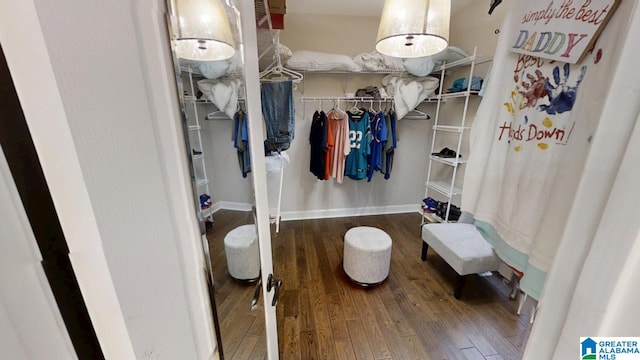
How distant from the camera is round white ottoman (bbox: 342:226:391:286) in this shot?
2070 mm

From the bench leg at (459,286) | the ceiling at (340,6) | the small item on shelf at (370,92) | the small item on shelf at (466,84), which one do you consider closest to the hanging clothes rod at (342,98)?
the small item on shelf at (370,92)

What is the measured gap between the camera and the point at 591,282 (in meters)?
0.41

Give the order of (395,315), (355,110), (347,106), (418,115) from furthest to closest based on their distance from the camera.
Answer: (418,115) < (347,106) < (355,110) < (395,315)

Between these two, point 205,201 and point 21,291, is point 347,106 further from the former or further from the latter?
point 21,291

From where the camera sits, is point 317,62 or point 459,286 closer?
point 459,286

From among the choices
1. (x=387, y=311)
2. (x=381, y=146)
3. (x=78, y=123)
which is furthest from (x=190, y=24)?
(x=381, y=146)

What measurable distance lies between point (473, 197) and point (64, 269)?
940 millimetres

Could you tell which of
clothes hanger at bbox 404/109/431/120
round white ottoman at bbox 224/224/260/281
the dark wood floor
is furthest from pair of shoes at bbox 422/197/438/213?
round white ottoman at bbox 224/224/260/281

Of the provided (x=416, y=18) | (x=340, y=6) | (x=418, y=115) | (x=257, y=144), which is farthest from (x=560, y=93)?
(x=418, y=115)

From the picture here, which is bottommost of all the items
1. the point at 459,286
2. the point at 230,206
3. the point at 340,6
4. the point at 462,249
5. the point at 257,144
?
the point at 459,286

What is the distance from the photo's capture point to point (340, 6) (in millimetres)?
2746

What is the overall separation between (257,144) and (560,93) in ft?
2.52

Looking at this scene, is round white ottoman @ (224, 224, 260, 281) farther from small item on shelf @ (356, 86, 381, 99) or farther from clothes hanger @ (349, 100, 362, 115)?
small item on shelf @ (356, 86, 381, 99)

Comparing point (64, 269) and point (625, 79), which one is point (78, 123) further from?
point (625, 79)
